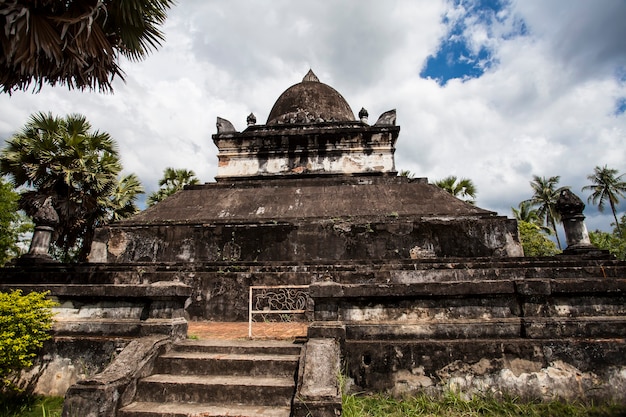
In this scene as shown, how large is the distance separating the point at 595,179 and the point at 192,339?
39.6 metres

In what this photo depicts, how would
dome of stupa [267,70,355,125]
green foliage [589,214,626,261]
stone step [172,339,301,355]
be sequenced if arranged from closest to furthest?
stone step [172,339,301,355] → dome of stupa [267,70,355,125] → green foliage [589,214,626,261]

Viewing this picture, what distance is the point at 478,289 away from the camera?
471 cm

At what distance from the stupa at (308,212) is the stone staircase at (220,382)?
13.2ft

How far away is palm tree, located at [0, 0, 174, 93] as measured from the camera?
4.86 metres

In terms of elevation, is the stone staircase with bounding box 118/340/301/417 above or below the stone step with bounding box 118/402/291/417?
above

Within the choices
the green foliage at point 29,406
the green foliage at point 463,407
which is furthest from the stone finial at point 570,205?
the green foliage at point 29,406

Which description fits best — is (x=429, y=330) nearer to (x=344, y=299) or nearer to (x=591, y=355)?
(x=344, y=299)

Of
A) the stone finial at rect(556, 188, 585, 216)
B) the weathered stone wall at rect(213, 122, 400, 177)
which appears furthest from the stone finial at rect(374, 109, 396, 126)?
the stone finial at rect(556, 188, 585, 216)

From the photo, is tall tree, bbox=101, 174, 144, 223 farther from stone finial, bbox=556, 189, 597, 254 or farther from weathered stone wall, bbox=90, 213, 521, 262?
stone finial, bbox=556, 189, 597, 254

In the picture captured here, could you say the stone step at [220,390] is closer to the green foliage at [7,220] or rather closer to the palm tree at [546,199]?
the green foliage at [7,220]

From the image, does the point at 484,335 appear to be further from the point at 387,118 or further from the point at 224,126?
the point at 224,126

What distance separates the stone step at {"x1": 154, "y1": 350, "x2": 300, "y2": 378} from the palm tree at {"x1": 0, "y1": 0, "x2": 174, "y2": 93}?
465 cm

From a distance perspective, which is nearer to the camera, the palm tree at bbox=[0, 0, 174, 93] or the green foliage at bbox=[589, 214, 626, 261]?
the palm tree at bbox=[0, 0, 174, 93]

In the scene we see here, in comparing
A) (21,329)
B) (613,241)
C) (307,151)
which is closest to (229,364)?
(21,329)
